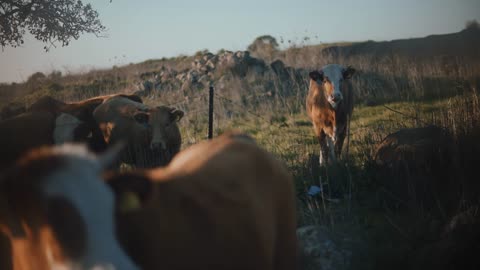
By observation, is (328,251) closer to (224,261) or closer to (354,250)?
(354,250)

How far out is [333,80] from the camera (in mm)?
10805

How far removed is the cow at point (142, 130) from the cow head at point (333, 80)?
12.1 feet

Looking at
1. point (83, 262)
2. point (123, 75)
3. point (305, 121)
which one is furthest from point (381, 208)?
point (123, 75)

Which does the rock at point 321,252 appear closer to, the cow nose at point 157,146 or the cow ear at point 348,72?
the cow nose at point 157,146

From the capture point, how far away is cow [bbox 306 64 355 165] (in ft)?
34.7

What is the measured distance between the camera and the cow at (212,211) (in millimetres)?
2400

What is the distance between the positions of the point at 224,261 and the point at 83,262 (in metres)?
1.01

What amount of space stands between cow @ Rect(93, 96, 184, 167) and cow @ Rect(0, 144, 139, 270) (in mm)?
6356

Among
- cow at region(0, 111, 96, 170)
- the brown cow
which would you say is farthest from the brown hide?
the brown cow

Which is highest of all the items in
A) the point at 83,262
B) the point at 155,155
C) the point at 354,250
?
the point at 83,262

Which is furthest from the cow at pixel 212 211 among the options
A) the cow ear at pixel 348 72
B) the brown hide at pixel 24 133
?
the cow ear at pixel 348 72

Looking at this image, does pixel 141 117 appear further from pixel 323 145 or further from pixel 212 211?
pixel 212 211

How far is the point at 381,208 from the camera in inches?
258

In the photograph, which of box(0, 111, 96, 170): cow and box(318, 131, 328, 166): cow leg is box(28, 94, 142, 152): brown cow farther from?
box(318, 131, 328, 166): cow leg
